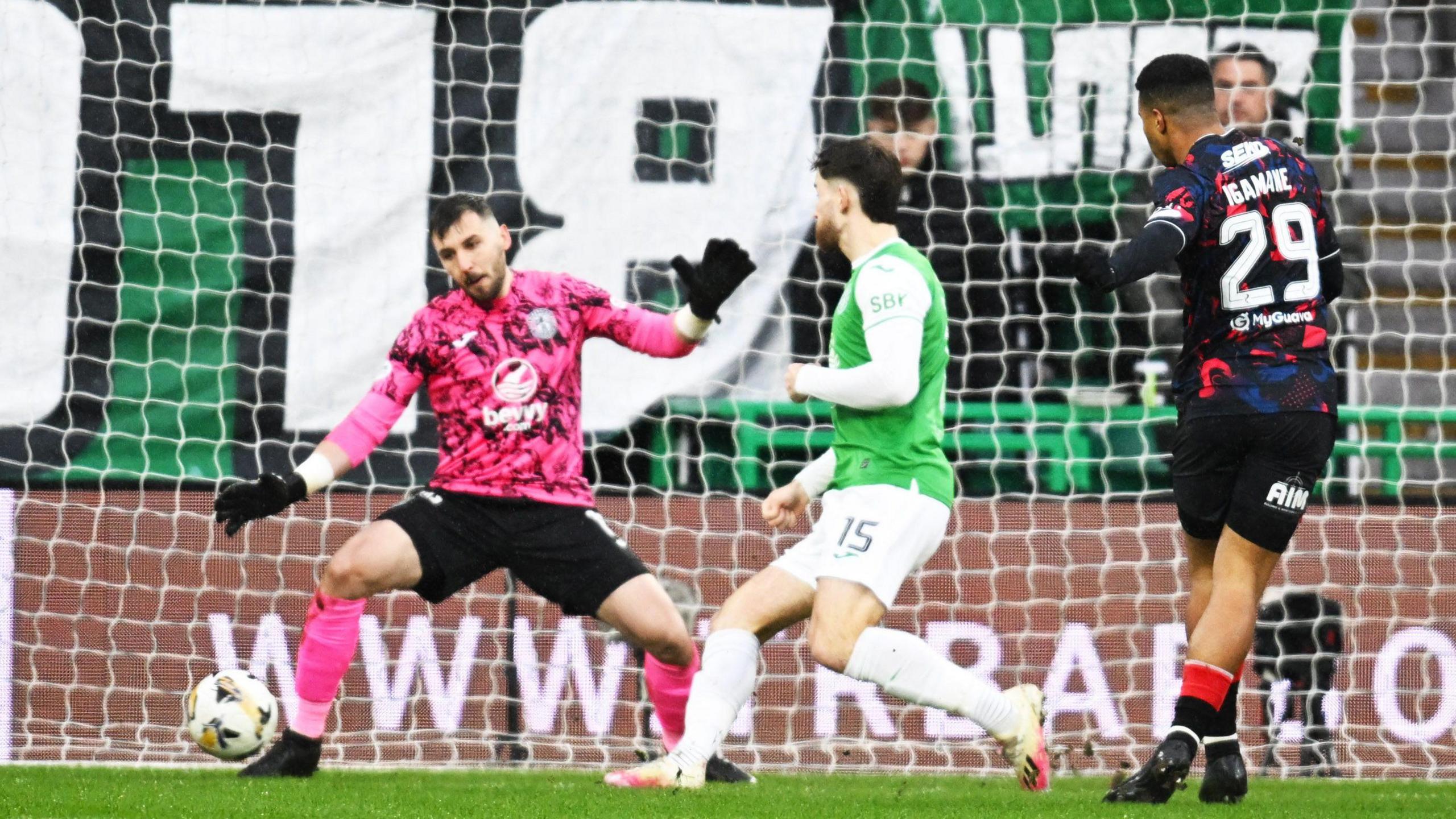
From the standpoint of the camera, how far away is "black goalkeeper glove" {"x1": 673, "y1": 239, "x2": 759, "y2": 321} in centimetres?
483

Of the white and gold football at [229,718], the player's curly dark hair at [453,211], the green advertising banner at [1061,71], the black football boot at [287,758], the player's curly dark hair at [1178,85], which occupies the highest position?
the green advertising banner at [1061,71]

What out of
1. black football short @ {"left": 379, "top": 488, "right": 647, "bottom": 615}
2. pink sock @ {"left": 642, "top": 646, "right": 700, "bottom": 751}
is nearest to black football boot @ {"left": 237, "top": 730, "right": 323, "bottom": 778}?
black football short @ {"left": 379, "top": 488, "right": 647, "bottom": 615}

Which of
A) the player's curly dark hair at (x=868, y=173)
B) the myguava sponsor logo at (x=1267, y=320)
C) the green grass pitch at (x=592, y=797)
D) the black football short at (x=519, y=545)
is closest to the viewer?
the green grass pitch at (x=592, y=797)

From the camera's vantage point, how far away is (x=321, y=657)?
16.2 feet

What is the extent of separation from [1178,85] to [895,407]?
1.04 meters

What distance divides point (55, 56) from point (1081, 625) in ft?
14.0

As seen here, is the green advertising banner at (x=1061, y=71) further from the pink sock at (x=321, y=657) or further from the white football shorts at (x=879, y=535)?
the pink sock at (x=321, y=657)

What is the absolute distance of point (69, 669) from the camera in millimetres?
6246

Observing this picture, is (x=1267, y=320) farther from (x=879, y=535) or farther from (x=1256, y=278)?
(x=879, y=535)

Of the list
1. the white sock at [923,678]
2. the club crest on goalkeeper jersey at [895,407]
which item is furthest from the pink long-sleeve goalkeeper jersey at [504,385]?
the white sock at [923,678]

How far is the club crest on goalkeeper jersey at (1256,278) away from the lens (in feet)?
13.9

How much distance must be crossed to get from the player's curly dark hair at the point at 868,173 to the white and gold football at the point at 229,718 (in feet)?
6.75

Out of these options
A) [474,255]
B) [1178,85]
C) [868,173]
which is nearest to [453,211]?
[474,255]

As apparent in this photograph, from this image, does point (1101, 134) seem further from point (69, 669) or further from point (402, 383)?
point (69, 669)
